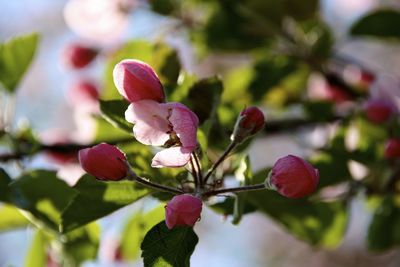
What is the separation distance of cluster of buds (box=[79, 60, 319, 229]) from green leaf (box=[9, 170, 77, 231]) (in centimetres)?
27

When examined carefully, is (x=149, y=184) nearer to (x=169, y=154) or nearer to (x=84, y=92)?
(x=169, y=154)

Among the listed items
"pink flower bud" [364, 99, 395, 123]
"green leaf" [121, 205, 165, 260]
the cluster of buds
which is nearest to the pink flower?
the cluster of buds

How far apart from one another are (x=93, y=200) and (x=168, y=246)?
16cm

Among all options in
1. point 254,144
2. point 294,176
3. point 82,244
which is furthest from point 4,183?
point 254,144

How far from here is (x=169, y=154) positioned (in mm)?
851

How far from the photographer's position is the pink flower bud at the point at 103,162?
0.85 m

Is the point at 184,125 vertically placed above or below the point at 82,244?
above

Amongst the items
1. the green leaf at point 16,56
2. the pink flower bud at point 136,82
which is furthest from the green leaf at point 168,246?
the green leaf at point 16,56

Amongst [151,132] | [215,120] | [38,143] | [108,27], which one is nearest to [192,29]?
[108,27]

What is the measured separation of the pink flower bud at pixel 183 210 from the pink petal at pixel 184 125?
0.06 m

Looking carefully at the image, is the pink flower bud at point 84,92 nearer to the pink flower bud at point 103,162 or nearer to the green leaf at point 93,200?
the green leaf at point 93,200

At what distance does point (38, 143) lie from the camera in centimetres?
132

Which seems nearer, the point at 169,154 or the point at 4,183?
the point at 169,154

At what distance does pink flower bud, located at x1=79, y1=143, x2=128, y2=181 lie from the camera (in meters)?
0.85
